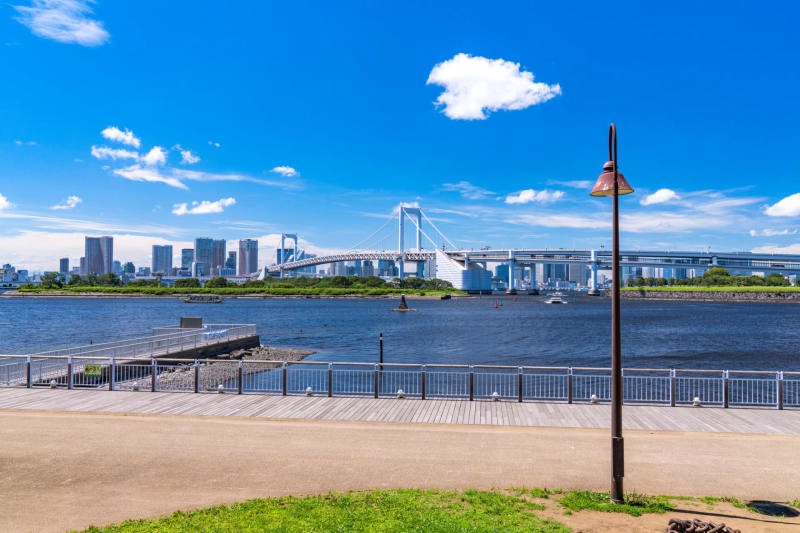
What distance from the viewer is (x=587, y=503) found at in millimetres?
7039

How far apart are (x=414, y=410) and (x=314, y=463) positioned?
4065mm

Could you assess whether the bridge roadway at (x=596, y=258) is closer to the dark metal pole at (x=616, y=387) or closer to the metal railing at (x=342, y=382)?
the metal railing at (x=342, y=382)

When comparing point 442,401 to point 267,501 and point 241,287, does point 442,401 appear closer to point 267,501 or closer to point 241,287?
point 267,501

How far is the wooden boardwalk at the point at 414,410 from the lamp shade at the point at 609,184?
5.61 meters

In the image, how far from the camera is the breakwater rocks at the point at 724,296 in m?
125

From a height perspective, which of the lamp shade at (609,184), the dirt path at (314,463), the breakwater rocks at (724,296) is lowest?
the breakwater rocks at (724,296)

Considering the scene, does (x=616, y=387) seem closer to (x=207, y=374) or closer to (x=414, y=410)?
(x=414, y=410)

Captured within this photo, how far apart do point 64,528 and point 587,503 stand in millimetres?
6088

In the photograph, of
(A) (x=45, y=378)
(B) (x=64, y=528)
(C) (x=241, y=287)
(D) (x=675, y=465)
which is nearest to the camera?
(B) (x=64, y=528)

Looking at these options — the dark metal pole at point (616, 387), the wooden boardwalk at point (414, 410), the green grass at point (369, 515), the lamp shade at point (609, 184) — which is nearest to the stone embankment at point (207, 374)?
the wooden boardwalk at point (414, 410)

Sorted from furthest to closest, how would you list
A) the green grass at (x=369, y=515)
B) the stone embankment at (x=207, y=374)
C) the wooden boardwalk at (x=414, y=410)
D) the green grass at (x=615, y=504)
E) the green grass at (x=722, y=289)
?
Answer: the green grass at (x=722, y=289)
the stone embankment at (x=207, y=374)
the wooden boardwalk at (x=414, y=410)
the green grass at (x=615, y=504)
the green grass at (x=369, y=515)

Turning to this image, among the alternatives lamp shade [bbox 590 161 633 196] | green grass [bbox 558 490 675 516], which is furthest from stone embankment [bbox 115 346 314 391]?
lamp shade [bbox 590 161 633 196]

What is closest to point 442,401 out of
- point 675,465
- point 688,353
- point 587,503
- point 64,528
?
point 675,465

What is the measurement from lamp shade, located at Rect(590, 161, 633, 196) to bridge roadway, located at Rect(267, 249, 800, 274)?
147183mm
